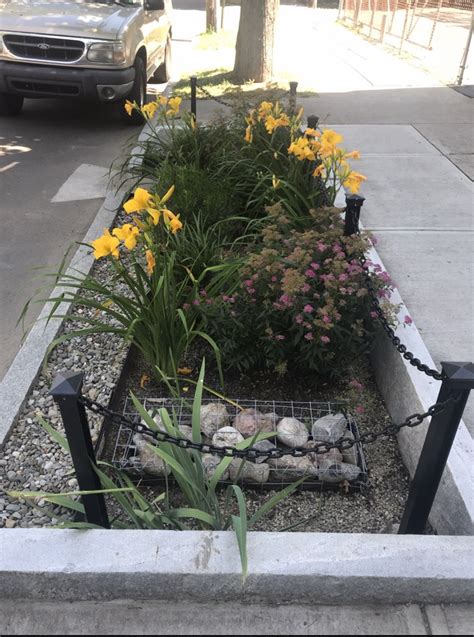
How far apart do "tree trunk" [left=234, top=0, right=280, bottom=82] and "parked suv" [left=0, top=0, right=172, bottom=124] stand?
2815 millimetres

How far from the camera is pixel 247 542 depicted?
2.00 m

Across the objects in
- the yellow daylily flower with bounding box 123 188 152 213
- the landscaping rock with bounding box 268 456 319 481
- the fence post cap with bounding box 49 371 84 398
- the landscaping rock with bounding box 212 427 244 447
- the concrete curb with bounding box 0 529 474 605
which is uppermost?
the yellow daylily flower with bounding box 123 188 152 213

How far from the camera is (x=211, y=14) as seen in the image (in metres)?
15.9

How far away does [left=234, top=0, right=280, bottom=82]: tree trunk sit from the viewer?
944 centimetres

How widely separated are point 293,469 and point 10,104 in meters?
7.40

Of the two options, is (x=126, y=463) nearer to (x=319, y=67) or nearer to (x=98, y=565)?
(x=98, y=565)

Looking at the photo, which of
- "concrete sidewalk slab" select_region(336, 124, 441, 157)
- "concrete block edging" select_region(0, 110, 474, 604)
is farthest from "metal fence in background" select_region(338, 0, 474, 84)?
"concrete block edging" select_region(0, 110, 474, 604)

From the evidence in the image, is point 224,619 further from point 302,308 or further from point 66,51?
point 66,51

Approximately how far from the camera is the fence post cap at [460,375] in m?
1.79

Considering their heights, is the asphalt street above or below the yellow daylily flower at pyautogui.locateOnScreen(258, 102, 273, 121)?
below

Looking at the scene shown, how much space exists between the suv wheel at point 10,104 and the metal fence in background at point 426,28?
7627mm

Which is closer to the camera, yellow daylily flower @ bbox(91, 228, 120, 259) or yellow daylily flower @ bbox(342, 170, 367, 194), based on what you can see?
yellow daylily flower @ bbox(91, 228, 120, 259)

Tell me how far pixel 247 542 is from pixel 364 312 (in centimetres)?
138

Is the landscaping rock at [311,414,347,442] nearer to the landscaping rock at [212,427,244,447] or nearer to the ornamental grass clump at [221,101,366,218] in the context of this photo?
the landscaping rock at [212,427,244,447]
